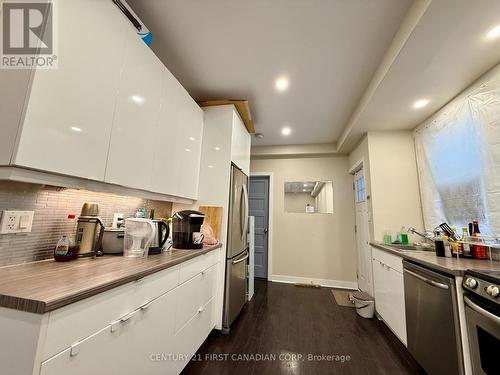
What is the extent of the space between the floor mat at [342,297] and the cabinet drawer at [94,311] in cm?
284

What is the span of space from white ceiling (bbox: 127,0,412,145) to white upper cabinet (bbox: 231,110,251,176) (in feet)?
1.13

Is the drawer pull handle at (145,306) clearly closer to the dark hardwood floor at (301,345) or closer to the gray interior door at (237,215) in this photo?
the dark hardwood floor at (301,345)

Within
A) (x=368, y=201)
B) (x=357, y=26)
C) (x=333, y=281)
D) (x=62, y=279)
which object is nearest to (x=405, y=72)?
(x=357, y=26)

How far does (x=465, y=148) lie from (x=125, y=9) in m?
3.09

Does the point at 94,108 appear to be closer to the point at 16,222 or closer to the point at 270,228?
the point at 16,222

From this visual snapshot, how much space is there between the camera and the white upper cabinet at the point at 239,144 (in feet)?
7.57

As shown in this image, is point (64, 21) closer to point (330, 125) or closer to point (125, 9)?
point (125, 9)

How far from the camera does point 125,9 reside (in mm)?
1282

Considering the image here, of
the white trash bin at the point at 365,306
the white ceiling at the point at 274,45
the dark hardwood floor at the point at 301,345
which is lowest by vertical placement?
the dark hardwood floor at the point at 301,345

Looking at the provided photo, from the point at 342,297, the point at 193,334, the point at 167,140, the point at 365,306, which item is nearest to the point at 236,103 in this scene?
the point at 167,140

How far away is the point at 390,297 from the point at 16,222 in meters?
3.08

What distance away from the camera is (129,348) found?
0.93 m

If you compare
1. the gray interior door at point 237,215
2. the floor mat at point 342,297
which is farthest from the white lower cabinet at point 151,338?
the floor mat at point 342,297

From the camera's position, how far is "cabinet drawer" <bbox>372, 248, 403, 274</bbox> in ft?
6.25
